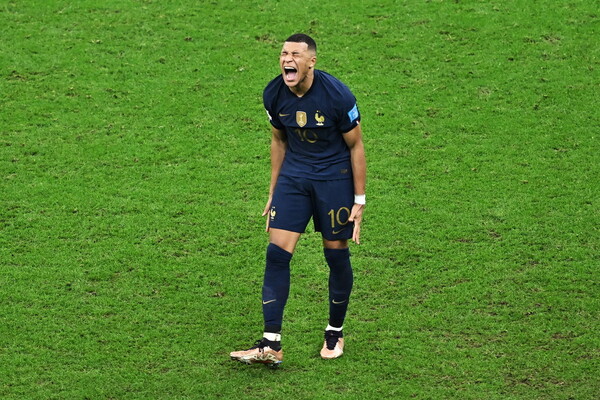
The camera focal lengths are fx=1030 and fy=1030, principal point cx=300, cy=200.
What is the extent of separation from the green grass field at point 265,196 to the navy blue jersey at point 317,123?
1.39m

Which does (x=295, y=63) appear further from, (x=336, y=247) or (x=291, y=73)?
(x=336, y=247)

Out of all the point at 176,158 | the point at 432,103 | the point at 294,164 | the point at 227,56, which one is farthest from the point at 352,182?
the point at 227,56

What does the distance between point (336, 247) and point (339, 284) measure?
0.31 metres

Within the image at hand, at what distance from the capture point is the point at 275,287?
7.53 m

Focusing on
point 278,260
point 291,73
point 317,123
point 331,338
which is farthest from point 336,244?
point 291,73

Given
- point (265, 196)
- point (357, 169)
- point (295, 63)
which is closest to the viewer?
point (295, 63)

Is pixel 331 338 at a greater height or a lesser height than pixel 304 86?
lesser

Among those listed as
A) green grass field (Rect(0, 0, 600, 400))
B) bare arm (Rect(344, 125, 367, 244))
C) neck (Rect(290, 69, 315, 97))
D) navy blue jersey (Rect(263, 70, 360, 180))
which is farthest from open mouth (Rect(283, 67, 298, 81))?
green grass field (Rect(0, 0, 600, 400))

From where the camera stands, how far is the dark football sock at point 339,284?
25.2 ft

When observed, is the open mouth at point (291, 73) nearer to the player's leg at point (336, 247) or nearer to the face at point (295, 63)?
the face at point (295, 63)

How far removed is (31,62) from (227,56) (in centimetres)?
250

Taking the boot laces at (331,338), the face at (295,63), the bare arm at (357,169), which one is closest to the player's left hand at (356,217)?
the bare arm at (357,169)

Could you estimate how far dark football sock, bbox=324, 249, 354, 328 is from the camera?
7.68m

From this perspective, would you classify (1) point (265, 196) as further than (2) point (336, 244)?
Yes
